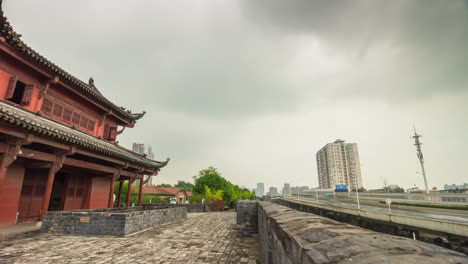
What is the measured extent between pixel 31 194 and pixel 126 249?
8.16 meters

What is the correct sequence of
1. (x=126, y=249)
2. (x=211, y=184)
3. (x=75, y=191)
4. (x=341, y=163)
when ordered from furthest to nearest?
(x=341, y=163)
(x=211, y=184)
(x=75, y=191)
(x=126, y=249)

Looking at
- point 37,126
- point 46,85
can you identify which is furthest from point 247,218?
point 46,85

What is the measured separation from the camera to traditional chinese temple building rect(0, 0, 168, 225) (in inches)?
320

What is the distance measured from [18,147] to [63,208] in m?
6.01

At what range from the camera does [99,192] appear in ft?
49.0

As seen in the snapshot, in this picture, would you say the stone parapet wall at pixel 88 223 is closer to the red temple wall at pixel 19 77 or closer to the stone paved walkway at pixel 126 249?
the stone paved walkway at pixel 126 249

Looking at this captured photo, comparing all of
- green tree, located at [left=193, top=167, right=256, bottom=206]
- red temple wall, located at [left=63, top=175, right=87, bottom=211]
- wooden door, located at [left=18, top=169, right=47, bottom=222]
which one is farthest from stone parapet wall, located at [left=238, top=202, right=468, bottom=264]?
green tree, located at [left=193, top=167, right=256, bottom=206]

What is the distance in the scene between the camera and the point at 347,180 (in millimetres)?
95750

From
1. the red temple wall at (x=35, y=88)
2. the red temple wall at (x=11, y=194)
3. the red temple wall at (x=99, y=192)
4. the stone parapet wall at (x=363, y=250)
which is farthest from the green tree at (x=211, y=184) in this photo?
the stone parapet wall at (x=363, y=250)

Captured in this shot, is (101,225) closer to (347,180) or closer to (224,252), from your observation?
(224,252)

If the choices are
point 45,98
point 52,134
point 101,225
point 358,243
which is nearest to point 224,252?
point 101,225

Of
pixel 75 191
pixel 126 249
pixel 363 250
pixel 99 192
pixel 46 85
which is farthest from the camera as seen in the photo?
pixel 99 192

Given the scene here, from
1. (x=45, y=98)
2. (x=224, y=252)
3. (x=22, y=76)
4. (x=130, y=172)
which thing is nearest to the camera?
(x=224, y=252)

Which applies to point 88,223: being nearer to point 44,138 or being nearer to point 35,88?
point 44,138
